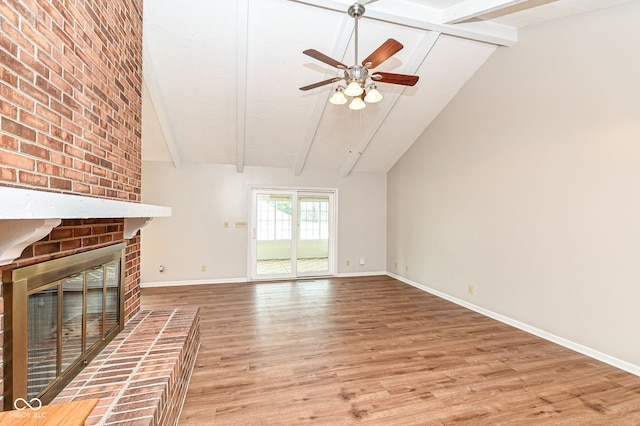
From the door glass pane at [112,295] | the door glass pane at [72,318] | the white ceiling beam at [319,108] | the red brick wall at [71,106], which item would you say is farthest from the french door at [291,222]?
the door glass pane at [72,318]

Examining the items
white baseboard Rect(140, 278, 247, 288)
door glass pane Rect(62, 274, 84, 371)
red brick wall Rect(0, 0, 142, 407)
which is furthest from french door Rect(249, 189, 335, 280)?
door glass pane Rect(62, 274, 84, 371)

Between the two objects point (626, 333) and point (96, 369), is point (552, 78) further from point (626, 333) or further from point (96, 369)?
point (96, 369)

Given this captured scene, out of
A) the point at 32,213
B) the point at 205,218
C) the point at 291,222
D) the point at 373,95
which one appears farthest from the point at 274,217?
the point at 32,213

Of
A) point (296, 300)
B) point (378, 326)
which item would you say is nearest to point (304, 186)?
point (296, 300)

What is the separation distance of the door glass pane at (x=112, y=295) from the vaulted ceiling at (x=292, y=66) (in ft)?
8.10

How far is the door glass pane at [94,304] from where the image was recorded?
6.21ft

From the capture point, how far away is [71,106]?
1550 millimetres

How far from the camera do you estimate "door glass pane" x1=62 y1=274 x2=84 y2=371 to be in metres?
1.64

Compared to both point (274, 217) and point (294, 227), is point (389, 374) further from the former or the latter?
point (274, 217)

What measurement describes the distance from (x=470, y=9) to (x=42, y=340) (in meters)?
4.21

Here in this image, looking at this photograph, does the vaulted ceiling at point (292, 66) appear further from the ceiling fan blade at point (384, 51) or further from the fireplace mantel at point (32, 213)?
the fireplace mantel at point (32, 213)

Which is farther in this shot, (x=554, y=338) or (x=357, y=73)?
(x=554, y=338)

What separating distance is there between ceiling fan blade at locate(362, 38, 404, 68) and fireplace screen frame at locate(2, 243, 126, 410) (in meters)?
2.48

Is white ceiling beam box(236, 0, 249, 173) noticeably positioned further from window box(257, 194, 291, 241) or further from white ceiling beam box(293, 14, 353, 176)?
window box(257, 194, 291, 241)
